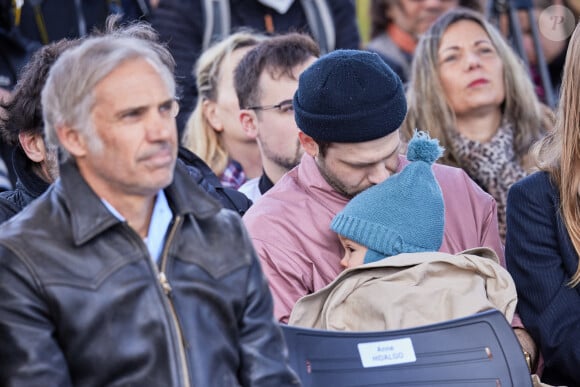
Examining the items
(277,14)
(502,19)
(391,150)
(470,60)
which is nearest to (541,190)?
(391,150)

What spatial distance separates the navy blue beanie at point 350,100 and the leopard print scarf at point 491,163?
1462 mm

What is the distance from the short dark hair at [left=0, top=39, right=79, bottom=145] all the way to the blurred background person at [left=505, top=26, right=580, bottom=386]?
1.58 metres

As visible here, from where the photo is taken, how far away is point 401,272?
3502 millimetres

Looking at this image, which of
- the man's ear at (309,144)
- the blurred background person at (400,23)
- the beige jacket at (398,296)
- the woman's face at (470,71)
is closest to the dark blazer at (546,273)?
the beige jacket at (398,296)

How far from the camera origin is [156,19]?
20.2ft

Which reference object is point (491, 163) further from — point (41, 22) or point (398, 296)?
point (41, 22)

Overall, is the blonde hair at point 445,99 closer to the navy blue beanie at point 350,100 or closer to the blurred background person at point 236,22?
the blurred background person at point 236,22

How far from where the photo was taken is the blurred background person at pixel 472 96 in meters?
5.34

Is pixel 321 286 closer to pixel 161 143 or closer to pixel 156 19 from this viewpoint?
pixel 161 143

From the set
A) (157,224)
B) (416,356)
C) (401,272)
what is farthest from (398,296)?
(157,224)

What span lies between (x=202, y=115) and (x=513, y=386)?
8.44 feet

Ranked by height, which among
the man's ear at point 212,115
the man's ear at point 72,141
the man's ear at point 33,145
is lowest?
the man's ear at point 212,115

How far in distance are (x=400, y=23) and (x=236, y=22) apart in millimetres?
963

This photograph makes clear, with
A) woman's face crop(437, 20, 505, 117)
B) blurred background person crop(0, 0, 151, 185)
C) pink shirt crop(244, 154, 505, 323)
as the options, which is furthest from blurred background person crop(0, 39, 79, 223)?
woman's face crop(437, 20, 505, 117)
